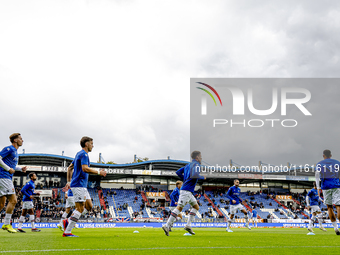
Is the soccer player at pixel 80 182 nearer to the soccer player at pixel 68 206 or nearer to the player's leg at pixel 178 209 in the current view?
the player's leg at pixel 178 209

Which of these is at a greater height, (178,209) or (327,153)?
(327,153)

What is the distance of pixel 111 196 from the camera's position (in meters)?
48.4

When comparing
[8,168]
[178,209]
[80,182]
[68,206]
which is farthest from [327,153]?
[68,206]

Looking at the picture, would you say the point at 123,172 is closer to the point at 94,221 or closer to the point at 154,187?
the point at 154,187

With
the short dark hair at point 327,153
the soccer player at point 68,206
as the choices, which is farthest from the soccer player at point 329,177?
the soccer player at point 68,206

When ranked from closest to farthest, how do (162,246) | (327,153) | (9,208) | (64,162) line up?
(162,246)
(9,208)
(327,153)
(64,162)

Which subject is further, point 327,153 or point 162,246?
point 327,153

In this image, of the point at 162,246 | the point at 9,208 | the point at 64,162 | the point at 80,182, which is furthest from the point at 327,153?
the point at 64,162

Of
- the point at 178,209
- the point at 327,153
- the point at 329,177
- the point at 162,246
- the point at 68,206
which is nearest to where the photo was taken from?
the point at 162,246

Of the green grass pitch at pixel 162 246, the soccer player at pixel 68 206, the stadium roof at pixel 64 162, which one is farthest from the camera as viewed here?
the stadium roof at pixel 64 162

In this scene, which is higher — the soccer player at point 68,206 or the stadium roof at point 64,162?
the stadium roof at point 64,162

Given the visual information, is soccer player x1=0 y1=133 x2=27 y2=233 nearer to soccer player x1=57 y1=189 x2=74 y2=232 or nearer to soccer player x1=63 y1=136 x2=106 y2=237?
soccer player x1=63 y1=136 x2=106 y2=237

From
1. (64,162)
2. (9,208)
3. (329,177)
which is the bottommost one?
(9,208)

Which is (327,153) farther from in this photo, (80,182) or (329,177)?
(80,182)
